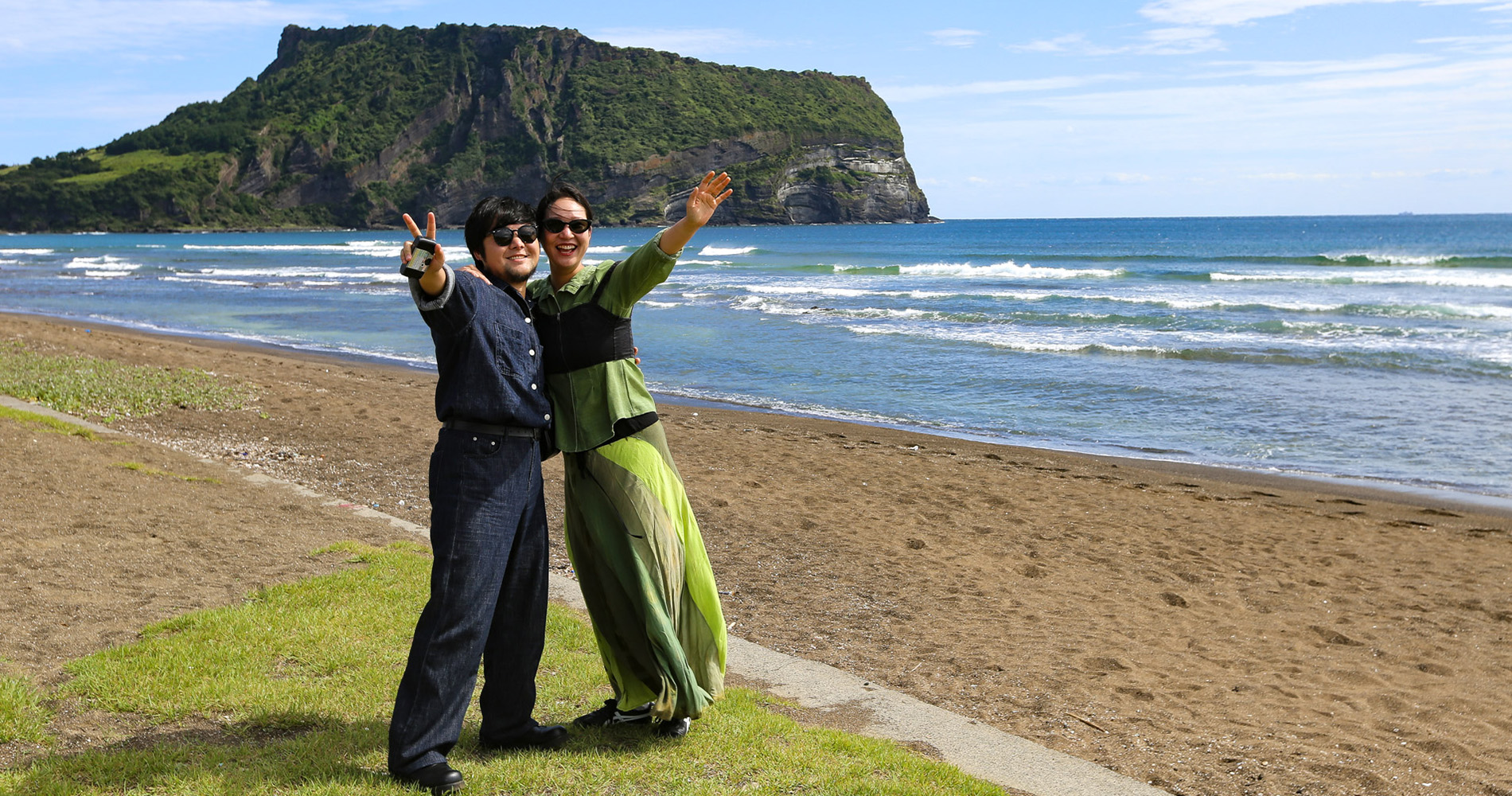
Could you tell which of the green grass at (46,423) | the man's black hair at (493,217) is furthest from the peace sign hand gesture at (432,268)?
the green grass at (46,423)

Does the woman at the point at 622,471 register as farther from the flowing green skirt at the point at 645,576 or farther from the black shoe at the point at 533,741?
the black shoe at the point at 533,741

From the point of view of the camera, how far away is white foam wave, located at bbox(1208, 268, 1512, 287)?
3766 centimetres

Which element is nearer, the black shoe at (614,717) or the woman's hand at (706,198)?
the woman's hand at (706,198)

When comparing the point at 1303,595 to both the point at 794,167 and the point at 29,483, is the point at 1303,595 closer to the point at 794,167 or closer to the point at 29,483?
the point at 29,483

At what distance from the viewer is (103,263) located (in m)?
57.4

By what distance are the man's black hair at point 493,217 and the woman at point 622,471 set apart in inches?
5.3

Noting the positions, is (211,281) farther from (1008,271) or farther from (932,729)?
(932,729)

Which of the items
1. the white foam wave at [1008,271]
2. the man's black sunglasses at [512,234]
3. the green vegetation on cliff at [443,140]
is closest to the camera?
the man's black sunglasses at [512,234]

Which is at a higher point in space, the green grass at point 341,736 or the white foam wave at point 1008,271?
the white foam wave at point 1008,271

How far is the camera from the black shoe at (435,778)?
343 cm

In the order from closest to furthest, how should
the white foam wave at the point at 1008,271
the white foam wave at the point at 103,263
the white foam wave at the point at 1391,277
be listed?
the white foam wave at the point at 1391,277 → the white foam wave at the point at 1008,271 → the white foam wave at the point at 103,263

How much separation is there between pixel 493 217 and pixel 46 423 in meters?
8.11

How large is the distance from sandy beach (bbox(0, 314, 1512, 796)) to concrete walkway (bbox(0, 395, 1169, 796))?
0.30 metres

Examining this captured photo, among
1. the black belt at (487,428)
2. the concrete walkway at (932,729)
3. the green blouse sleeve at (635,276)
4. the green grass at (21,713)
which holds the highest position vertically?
the green blouse sleeve at (635,276)
